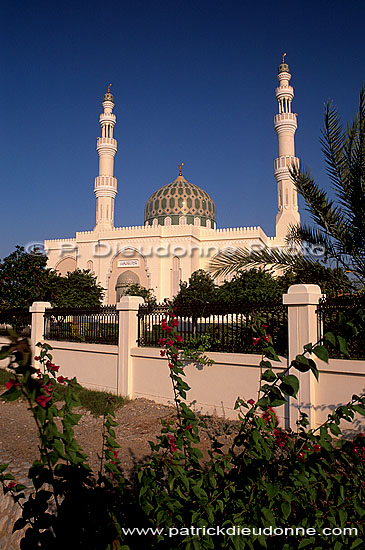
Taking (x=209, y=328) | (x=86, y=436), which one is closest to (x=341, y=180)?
(x=209, y=328)

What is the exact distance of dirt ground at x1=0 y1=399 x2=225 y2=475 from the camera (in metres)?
4.67

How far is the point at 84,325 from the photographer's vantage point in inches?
328

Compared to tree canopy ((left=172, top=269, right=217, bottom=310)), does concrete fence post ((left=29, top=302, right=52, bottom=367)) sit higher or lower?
lower

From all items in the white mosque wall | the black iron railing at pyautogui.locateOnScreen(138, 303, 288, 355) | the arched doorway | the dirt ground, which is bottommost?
the dirt ground

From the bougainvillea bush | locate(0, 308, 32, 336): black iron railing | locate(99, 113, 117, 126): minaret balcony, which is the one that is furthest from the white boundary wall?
locate(99, 113, 117, 126): minaret balcony

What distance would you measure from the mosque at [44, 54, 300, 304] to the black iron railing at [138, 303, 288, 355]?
19.1 m

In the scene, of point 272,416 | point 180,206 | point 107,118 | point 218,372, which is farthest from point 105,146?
point 272,416

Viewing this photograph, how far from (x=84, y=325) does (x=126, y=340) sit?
5.03 ft

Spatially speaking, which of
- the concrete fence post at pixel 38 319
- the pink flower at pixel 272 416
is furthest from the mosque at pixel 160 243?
the pink flower at pixel 272 416

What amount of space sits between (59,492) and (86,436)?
4304mm

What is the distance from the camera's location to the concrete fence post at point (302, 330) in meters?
5.01

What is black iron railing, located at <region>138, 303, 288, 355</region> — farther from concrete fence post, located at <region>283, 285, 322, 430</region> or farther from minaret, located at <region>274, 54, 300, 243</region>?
minaret, located at <region>274, 54, 300, 243</region>

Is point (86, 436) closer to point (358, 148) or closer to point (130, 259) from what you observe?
point (358, 148)

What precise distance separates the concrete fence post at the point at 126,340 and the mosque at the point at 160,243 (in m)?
19.0
